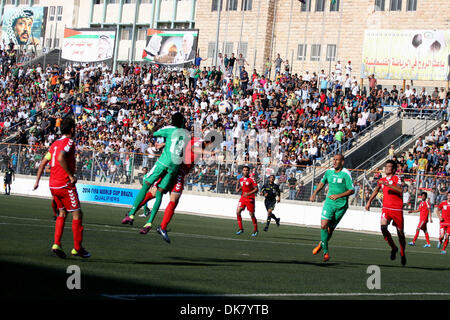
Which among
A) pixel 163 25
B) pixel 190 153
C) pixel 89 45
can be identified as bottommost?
pixel 190 153

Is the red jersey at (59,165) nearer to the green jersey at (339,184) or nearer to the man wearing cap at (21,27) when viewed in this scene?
the green jersey at (339,184)

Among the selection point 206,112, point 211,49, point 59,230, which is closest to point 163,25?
point 211,49

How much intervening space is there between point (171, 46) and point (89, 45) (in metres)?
8.16

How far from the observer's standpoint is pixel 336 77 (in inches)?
1695

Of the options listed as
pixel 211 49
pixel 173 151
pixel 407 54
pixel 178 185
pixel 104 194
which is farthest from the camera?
pixel 211 49

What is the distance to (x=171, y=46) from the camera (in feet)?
188

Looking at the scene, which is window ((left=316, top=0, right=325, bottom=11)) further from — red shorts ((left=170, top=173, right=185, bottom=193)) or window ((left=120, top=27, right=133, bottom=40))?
red shorts ((left=170, top=173, right=185, bottom=193))

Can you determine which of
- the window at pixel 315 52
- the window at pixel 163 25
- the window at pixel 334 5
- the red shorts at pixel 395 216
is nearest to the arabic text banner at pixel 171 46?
the window at pixel 163 25

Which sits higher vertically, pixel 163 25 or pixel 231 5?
pixel 231 5

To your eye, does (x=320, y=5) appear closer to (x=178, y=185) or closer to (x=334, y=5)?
(x=334, y=5)

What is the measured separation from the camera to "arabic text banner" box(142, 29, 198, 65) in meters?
57.0

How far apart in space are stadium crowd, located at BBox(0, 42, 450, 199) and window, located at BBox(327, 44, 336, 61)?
23.4 ft

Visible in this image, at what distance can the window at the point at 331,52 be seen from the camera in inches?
2104

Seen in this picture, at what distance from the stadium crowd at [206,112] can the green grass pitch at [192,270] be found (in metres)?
12.1
